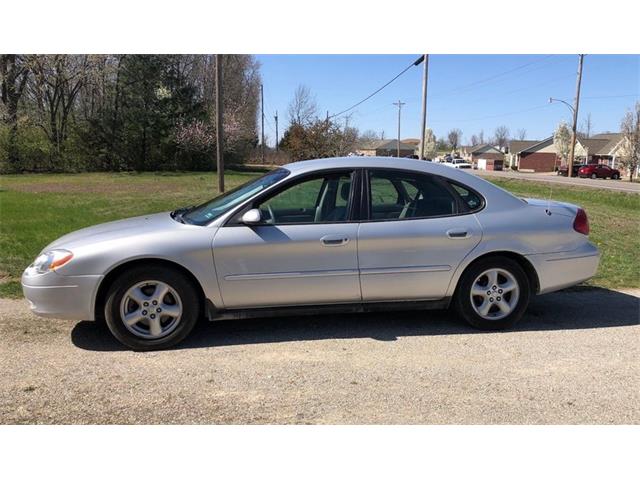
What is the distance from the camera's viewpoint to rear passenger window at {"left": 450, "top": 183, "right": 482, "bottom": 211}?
4426 millimetres

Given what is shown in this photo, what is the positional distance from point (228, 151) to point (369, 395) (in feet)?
149

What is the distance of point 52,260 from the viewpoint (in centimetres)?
386

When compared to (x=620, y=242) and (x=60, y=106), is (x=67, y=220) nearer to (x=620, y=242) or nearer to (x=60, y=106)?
(x=620, y=242)

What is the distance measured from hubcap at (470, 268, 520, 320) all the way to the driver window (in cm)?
139

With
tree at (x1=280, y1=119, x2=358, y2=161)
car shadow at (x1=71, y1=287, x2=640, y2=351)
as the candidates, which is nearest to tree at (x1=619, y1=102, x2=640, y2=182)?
tree at (x1=280, y1=119, x2=358, y2=161)

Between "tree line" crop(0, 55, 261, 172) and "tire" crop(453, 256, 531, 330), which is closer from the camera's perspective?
"tire" crop(453, 256, 531, 330)

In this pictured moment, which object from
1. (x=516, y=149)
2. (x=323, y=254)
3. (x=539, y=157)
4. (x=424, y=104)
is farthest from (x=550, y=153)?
(x=323, y=254)

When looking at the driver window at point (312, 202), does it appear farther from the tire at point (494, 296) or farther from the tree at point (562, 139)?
the tree at point (562, 139)

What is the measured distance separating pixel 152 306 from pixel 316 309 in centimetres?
135

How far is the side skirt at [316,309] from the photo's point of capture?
13.4 feet

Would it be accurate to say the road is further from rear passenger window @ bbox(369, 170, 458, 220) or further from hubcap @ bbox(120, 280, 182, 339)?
hubcap @ bbox(120, 280, 182, 339)

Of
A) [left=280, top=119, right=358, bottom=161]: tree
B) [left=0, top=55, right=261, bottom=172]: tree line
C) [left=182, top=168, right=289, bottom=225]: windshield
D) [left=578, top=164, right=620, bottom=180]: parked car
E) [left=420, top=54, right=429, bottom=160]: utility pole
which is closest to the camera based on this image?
[left=182, top=168, right=289, bottom=225]: windshield

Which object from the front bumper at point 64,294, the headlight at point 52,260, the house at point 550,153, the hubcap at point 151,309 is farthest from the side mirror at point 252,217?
the house at point 550,153

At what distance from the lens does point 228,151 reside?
46531 millimetres
